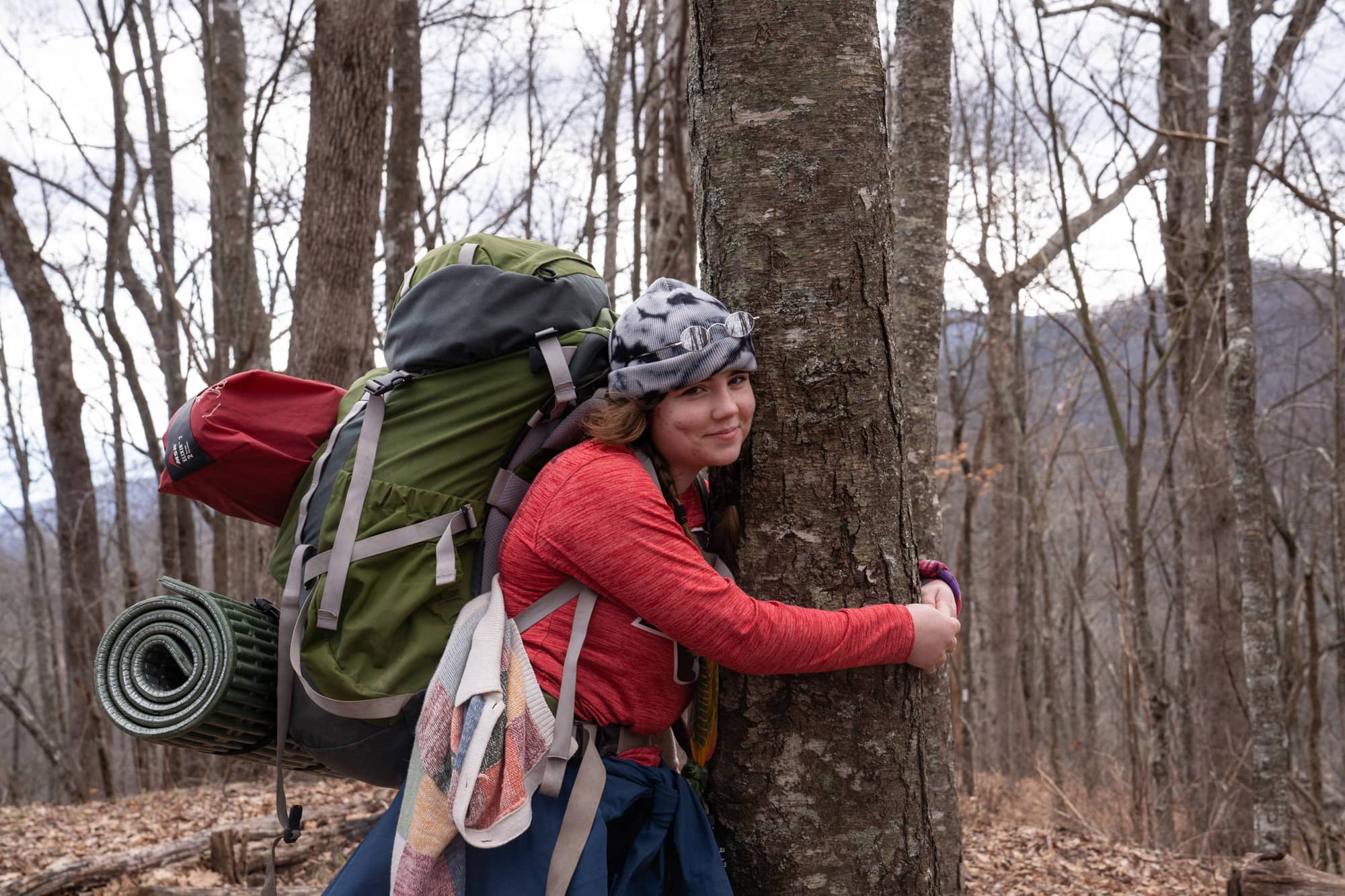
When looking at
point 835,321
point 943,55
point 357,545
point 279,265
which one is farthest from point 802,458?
point 279,265

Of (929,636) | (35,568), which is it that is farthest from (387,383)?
(35,568)

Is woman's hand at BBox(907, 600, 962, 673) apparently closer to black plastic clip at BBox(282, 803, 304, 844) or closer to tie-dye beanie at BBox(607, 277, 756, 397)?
tie-dye beanie at BBox(607, 277, 756, 397)

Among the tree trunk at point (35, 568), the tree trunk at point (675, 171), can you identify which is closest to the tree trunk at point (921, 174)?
the tree trunk at point (675, 171)

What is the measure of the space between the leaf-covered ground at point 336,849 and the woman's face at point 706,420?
3576mm

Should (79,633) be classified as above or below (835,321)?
below

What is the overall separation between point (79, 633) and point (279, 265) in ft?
17.7

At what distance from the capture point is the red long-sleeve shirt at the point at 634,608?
1.75 meters

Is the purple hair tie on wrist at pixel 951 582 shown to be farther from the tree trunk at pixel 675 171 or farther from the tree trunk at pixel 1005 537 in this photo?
the tree trunk at pixel 1005 537

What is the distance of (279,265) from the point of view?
44.2ft

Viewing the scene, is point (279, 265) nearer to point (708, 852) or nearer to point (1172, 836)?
point (1172, 836)

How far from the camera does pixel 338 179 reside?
6.05 m

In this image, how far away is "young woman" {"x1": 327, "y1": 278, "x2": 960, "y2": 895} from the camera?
1.75 meters

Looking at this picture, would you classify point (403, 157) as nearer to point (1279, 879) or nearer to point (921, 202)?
point (921, 202)

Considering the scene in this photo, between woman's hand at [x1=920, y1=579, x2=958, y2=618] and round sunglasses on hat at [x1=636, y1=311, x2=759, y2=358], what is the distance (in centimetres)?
69
